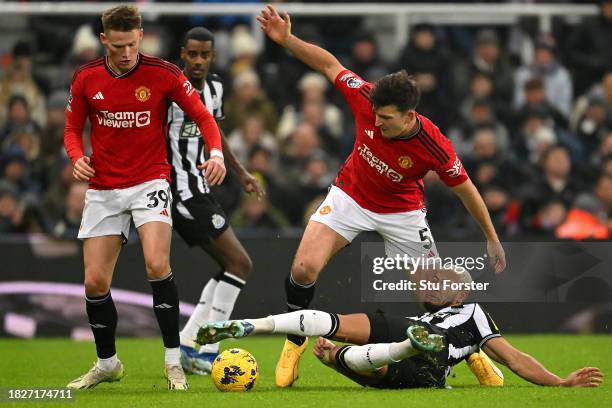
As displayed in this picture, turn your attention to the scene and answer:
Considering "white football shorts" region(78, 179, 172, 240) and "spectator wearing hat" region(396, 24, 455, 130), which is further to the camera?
"spectator wearing hat" region(396, 24, 455, 130)

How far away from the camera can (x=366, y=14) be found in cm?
1683

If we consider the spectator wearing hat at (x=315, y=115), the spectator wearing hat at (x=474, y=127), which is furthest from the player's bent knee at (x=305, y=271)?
the spectator wearing hat at (x=474, y=127)

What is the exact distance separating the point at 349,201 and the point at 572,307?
4919 millimetres

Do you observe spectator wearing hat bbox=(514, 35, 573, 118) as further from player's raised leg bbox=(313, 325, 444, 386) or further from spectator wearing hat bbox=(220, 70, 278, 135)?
player's raised leg bbox=(313, 325, 444, 386)

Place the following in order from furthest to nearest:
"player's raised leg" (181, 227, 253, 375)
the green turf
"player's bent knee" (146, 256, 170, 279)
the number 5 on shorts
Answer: "player's raised leg" (181, 227, 253, 375)
the number 5 on shorts
"player's bent knee" (146, 256, 170, 279)
the green turf

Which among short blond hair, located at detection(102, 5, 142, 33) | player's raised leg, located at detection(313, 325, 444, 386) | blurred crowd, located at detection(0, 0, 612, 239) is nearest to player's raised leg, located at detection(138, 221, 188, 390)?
player's raised leg, located at detection(313, 325, 444, 386)

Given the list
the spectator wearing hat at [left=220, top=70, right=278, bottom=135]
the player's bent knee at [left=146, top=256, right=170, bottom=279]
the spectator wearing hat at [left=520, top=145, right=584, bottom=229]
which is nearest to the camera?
the player's bent knee at [left=146, top=256, right=170, bottom=279]

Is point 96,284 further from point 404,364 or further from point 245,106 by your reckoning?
point 245,106

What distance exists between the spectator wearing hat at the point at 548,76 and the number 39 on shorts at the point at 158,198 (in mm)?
8960

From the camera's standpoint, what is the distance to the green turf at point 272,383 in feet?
25.8

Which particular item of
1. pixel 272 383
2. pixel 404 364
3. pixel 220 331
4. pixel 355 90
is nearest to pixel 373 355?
pixel 404 364

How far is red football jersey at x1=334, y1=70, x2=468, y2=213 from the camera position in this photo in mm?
8930

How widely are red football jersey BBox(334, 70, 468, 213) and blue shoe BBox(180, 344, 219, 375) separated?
1.85 meters

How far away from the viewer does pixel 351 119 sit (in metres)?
16.5
